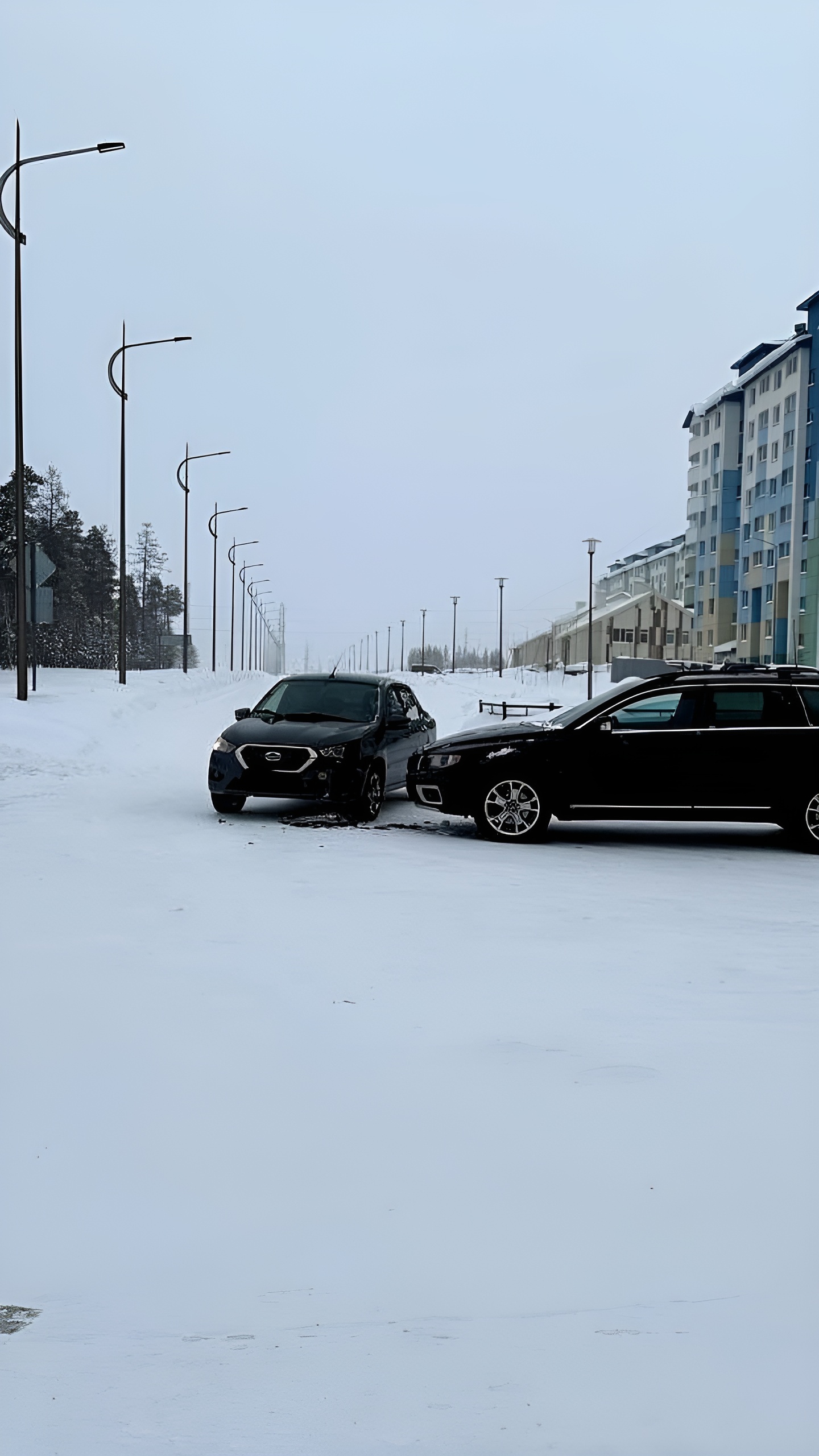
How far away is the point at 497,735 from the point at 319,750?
1822 mm

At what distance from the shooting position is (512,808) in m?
11.2

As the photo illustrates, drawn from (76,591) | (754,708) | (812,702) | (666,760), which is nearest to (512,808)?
(666,760)

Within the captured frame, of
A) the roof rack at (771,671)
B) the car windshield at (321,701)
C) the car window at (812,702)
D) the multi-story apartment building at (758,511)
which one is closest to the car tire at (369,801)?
the car windshield at (321,701)

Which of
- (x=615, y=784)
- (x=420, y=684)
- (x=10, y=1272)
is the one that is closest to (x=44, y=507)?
(x=420, y=684)

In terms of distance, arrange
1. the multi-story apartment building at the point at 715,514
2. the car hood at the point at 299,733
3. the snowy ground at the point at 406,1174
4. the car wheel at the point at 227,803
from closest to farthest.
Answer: the snowy ground at the point at 406,1174
the car hood at the point at 299,733
the car wheel at the point at 227,803
the multi-story apartment building at the point at 715,514

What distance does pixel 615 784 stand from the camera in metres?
10.9

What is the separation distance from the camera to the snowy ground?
2650 millimetres

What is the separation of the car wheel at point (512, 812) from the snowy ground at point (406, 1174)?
112 inches

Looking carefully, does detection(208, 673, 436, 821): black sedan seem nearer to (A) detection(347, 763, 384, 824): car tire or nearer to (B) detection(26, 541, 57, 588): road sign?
(A) detection(347, 763, 384, 824): car tire

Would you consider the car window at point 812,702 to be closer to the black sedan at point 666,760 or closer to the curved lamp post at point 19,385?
the black sedan at point 666,760

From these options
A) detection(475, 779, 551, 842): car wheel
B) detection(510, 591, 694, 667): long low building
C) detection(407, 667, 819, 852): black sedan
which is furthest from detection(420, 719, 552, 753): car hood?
detection(510, 591, 694, 667): long low building

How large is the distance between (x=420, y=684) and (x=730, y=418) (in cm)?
2898

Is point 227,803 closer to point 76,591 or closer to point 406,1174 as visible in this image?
point 406,1174

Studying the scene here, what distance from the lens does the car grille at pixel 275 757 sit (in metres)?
11.9
